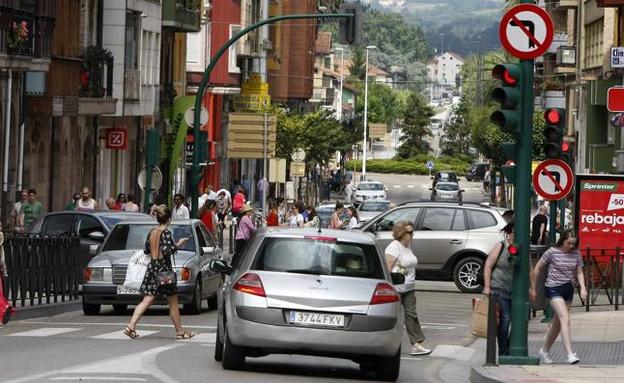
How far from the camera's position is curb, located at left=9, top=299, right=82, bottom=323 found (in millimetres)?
27484

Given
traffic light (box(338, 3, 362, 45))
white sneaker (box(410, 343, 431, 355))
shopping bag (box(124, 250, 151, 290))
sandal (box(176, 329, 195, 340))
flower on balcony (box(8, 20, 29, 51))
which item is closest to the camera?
white sneaker (box(410, 343, 431, 355))

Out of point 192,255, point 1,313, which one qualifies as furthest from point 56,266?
point 1,313

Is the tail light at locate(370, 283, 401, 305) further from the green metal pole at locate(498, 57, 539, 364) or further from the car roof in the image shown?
the green metal pole at locate(498, 57, 539, 364)

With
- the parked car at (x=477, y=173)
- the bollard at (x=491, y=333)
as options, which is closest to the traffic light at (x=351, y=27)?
the bollard at (x=491, y=333)

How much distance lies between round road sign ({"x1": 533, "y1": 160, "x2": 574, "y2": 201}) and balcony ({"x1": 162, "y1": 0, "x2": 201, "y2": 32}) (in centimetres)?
3903

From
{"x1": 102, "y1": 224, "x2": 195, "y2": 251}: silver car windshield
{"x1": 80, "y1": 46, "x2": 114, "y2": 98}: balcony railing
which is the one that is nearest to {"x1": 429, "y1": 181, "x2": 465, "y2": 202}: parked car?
{"x1": 80, "y1": 46, "x2": 114, "y2": 98}: balcony railing

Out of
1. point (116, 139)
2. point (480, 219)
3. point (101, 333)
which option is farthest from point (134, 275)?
point (116, 139)

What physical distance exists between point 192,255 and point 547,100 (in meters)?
7.99

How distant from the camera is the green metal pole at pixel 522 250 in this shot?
19.8 meters

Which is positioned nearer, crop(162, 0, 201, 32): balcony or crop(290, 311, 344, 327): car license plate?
crop(290, 311, 344, 327): car license plate

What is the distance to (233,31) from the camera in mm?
81000

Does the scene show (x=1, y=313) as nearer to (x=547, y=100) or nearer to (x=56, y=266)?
(x=56, y=266)

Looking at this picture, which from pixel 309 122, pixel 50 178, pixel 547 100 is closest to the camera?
pixel 547 100

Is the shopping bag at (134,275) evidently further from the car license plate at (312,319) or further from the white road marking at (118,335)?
the car license plate at (312,319)
